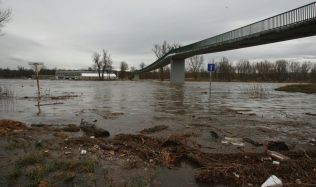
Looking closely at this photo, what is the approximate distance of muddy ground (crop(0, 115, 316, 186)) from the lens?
449cm

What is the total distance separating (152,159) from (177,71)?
60.5 metres

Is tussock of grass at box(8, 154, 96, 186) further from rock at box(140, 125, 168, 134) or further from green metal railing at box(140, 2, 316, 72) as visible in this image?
green metal railing at box(140, 2, 316, 72)

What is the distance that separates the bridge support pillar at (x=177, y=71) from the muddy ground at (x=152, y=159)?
56.9m

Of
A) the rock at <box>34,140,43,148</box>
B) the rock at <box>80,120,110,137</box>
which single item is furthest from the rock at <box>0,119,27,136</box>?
the rock at <box>80,120,110,137</box>

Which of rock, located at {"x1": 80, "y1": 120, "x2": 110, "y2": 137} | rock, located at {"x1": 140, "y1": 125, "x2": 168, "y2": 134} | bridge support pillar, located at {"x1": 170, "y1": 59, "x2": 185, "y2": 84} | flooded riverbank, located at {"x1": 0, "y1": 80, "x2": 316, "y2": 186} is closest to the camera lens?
flooded riverbank, located at {"x1": 0, "y1": 80, "x2": 316, "y2": 186}

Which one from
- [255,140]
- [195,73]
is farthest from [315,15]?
[195,73]

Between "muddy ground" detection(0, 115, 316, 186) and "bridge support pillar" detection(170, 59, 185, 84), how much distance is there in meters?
56.9

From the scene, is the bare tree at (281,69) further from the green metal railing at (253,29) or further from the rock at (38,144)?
the rock at (38,144)

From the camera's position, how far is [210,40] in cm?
4834

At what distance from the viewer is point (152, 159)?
215 inches

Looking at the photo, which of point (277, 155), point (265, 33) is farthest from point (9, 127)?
point (265, 33)

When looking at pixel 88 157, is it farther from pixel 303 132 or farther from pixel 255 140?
pixel 303 132

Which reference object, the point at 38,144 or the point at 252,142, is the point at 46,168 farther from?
the point at 252,142

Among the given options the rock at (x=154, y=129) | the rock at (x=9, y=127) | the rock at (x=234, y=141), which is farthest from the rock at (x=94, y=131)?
the rock at (x=234, y=141)
